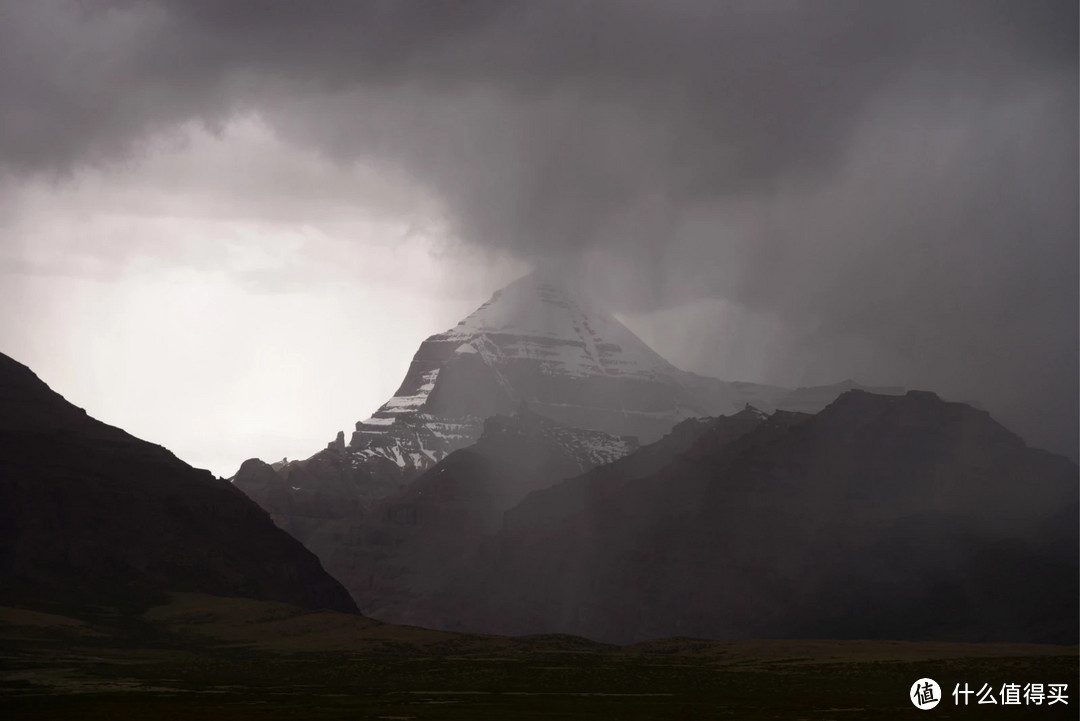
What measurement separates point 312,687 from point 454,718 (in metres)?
52.0

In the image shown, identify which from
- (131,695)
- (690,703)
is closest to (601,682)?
(690,703)

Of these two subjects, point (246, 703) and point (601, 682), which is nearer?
point (246, 703)

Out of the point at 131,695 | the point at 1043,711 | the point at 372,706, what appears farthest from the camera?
the point at 131,695

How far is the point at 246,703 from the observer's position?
161 meters

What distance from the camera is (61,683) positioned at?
187250 millimetres

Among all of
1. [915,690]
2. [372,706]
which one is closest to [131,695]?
[372,706]

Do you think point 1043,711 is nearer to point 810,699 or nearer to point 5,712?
point 810,699

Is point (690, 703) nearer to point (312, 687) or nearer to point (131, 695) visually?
point (312, 687)

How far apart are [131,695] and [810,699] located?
3148 inches

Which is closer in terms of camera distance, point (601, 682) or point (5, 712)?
point (5, 712)

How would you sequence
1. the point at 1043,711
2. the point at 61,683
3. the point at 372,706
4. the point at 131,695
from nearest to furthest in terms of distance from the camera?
the point at 1043,711 < the point at 372,706 < the point at 131,695 < the point at 61,683

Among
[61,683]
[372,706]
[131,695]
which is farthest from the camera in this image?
[61,683]

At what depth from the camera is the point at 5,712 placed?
148500 mm

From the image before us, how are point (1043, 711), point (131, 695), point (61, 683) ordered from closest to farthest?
point (1043, 711), point (131, 695), point (61, 683)
